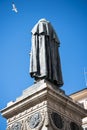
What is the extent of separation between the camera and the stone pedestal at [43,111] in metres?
8.44

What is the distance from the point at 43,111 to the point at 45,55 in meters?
2.54

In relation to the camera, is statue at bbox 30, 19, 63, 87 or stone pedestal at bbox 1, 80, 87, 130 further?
statue at bbox 30, 19, 63, 87

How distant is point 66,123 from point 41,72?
80.2 inches

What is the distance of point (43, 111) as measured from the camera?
845 cm

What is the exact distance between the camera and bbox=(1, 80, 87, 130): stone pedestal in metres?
8.44

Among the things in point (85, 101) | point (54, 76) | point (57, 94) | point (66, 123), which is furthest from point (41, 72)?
point (85, 101)

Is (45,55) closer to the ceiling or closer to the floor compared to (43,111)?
closer to the ceiling

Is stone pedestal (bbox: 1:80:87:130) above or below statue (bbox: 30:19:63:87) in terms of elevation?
below

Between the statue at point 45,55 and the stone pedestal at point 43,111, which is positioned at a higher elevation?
the statue at point 45,55

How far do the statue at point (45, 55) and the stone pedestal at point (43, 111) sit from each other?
2.09 ft

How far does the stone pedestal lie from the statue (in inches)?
25.1

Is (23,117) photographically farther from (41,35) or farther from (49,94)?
(41,35)

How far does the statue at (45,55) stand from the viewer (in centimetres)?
1000

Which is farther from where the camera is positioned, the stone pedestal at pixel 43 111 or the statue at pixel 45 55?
the statue at pixel 45 55
